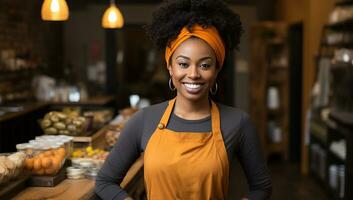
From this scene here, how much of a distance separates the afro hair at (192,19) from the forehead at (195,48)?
58 millimetres

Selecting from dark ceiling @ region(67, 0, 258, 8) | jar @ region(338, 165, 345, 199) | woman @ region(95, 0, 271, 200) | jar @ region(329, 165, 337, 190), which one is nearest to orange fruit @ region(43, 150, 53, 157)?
woman @ region(95, 0, 271, 200)

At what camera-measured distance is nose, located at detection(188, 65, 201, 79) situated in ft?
6.54

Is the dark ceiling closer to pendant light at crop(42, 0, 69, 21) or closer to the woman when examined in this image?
pendant light at crop(42, 0, 69, 21)

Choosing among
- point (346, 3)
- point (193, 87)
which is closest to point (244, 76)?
point (346, 3)

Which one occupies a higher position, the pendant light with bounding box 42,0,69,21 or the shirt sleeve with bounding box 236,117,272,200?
the pendant light with bounding box 42,0,69,21

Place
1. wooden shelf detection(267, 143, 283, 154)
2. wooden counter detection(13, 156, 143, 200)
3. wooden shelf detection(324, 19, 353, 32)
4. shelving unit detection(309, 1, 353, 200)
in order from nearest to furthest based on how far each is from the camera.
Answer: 1. wooden counter detection(13, 156, 143, 200)
2. shelving unit detection(309, 1, 353, 200)
3. wooden shelf detection(324, 19, 353, 32)
4. wooden shelf detection(267, 143, 283, 154)

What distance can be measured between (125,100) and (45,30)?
1.77 m

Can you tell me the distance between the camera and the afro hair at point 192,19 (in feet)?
6.72

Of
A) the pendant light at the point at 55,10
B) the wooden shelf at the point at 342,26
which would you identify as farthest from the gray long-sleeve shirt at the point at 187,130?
the wooden shelf at the point at 342,26

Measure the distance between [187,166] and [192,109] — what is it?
9.5 inches

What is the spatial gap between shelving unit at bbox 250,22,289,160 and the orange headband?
6.41 metres

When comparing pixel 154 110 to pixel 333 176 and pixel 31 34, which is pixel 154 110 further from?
pixel 31 34

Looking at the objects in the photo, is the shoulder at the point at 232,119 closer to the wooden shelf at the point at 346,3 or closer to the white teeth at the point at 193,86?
the white teeth at the point at 193,86

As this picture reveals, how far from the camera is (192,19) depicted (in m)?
2.03
